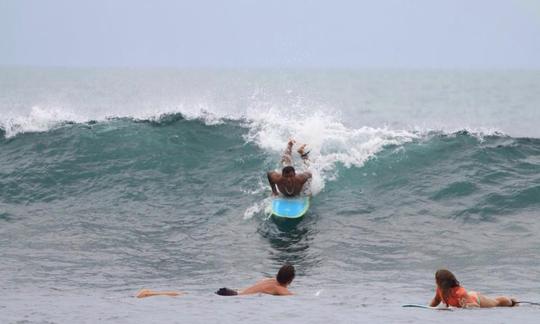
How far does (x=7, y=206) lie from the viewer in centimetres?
1633

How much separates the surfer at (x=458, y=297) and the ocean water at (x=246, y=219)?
56 cm

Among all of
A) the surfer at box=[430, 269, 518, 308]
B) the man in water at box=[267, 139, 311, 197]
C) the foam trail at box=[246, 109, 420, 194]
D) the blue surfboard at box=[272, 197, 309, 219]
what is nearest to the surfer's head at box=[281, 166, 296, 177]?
the man in water at box=[267, 139, 311, 197]

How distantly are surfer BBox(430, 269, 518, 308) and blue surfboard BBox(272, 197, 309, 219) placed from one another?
672cm

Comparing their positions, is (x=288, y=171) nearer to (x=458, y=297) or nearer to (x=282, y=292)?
(x=282, y=292)

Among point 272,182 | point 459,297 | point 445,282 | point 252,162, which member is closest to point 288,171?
point 272,182

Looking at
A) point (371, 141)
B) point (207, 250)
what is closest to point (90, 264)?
point (207, 250)

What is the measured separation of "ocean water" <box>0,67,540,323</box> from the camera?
8.59m

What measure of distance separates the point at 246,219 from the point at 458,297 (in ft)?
24.9

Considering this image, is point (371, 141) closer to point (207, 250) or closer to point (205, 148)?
point (205, 148)

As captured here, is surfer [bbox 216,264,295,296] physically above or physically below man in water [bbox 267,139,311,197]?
below

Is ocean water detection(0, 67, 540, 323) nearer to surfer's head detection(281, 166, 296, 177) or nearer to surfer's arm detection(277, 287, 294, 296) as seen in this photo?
surfer's arm detection(277, 287, 294, 296)

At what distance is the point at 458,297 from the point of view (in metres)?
8.25

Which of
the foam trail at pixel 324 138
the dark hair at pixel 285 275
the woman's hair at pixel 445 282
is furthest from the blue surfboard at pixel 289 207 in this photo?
the woman's hair at pixel 445 282

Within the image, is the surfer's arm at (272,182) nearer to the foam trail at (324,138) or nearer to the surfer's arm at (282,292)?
the foam trail at (324,138)
